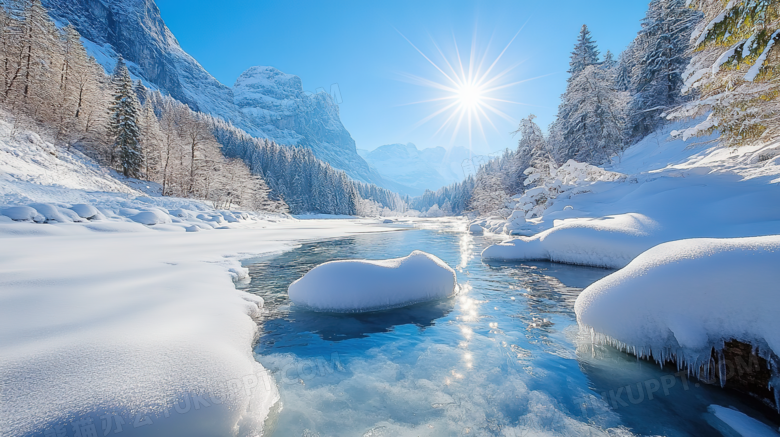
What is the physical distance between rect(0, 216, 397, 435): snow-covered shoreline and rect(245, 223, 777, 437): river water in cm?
67

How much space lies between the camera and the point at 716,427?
2.94 m

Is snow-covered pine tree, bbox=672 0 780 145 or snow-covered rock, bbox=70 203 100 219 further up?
snow-covered pine tree, bbox=672 0 780 145

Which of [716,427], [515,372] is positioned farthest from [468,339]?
[716,427]

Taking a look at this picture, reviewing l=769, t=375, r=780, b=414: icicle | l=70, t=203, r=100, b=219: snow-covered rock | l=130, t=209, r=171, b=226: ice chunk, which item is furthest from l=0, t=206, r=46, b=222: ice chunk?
l=769, t=375, r=780, b=414: icicle

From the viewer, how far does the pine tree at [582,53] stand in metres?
32.9

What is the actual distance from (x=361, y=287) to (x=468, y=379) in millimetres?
3028

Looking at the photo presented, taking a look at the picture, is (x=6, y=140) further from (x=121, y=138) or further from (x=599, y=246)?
(x=599, y=246)

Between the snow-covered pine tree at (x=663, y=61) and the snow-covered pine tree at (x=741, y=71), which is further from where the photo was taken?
the snow-covered pine tree at (x=663, y=61)

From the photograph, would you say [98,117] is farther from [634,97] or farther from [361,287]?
[634,97]

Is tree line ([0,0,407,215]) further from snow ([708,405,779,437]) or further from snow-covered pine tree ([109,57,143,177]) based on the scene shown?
snow ([708,405,779,437])

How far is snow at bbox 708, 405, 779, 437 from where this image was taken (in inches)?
108

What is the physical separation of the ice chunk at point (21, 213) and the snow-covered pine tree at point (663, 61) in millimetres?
36210

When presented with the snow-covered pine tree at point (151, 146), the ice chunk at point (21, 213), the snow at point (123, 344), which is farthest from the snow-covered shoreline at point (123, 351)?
the snow-covered pine tree at point (151, 146)

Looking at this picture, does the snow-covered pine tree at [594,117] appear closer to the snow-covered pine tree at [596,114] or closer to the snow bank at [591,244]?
the snow-covered pine tree at [596,114]
